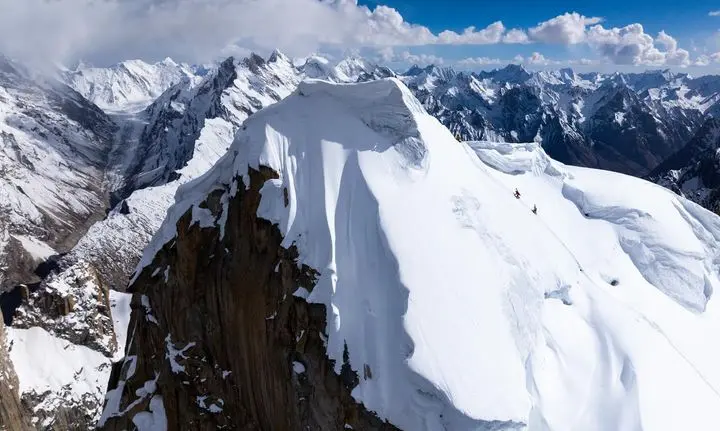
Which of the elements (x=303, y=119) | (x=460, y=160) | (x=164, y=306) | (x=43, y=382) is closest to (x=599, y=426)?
(x=460, y=160)

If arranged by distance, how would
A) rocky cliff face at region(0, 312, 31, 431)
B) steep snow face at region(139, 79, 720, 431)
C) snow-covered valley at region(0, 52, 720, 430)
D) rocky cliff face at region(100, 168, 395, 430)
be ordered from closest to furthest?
1. steep snow face at region(139, 79, 720, 431)
2. snow-covered valley at region(0, 52, 720, 430)
3. rocky cliff face at region(100, 168, 395, 430)
4. rocky cliff face at region(0, 312, 31, 431)

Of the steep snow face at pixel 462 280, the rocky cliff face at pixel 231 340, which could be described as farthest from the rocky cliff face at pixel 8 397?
the steep snow face at pixel 462 280

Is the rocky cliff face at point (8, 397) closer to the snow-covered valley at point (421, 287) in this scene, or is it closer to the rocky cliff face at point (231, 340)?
the snow-covered valley at point (421, 287)

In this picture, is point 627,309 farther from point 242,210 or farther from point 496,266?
point 242,210

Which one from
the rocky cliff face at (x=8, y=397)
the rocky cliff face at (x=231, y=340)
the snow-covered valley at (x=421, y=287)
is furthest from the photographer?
the rocky cliff face at (x=8, y=397)

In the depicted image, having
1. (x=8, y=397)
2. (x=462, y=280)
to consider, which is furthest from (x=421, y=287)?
(x=8, y=397)

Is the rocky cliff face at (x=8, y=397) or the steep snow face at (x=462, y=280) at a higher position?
the rocky cliff face at (x=8, y=397)

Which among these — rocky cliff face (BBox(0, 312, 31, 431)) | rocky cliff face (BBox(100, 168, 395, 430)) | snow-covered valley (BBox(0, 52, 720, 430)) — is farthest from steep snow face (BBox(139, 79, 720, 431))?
rocky cliff face (BBox(0, 312, 31, 431))

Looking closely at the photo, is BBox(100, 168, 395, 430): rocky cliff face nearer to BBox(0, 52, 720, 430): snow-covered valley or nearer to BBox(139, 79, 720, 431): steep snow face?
BBox(0, 52, 720, 430): snow-covered valley
